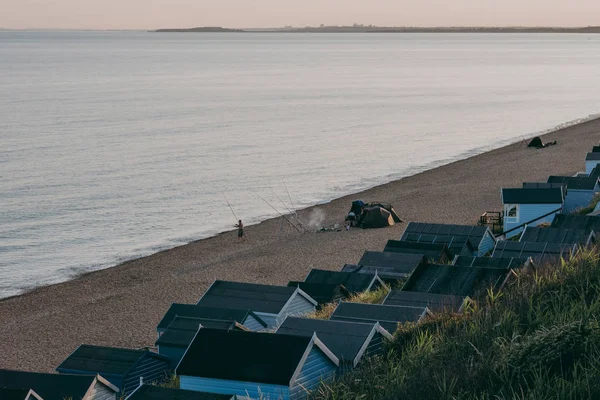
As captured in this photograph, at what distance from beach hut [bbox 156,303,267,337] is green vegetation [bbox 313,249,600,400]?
855cm

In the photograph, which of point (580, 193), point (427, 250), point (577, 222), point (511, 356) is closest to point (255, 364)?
point (511, 356)

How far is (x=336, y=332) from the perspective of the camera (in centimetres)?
1627

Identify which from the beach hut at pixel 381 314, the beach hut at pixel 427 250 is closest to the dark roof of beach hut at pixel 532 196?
the beach hut at pixel 427 250

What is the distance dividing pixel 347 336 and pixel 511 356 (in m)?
6.20

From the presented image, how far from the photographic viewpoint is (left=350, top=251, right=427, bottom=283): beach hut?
25.2 meters

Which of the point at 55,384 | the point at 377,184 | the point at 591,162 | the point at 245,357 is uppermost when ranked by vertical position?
the point at 245,357

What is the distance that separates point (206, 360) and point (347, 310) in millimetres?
4573

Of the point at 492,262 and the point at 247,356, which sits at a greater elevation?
the point at 247,356

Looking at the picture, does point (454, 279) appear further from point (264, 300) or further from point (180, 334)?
point (180, 334)

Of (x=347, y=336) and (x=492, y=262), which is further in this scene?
(x=492, y=262)

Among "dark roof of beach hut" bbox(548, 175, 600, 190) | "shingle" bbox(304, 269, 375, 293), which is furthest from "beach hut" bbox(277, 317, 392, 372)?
"dark roof of beach hut" bbox(548, 175, 600, 190)

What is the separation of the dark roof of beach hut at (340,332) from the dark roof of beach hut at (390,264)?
26.8ft

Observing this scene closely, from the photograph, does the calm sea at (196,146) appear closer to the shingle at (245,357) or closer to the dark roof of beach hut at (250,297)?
the dark roof of beach hut at (250,297)

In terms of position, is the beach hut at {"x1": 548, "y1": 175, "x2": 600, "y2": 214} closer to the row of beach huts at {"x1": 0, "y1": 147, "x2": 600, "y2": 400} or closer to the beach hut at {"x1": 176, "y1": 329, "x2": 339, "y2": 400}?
the row of beach huts at {"x1": 0, "y1": 147, "x2": 600, "y2": 400}
